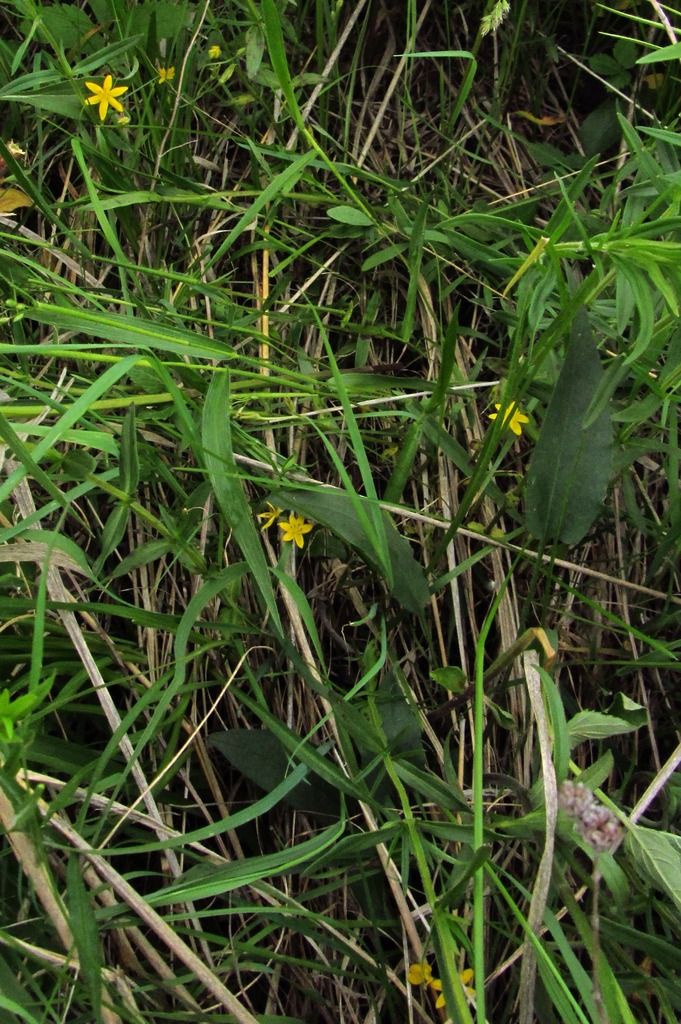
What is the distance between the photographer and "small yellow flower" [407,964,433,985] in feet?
3.58

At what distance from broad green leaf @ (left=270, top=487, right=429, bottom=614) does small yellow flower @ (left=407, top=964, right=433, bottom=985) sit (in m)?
0.44

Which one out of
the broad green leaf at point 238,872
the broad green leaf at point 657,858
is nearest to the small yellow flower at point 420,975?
the broad green leaf at point 238,872

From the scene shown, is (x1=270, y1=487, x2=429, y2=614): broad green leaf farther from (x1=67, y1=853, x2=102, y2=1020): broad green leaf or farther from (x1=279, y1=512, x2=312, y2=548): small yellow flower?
(x1=67, y1=853, x2=102, y2=1020): broad green leaf

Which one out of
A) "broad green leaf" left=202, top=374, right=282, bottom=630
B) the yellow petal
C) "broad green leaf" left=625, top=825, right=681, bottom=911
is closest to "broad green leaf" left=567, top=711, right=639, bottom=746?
"broad green leaf" left=625, top=825, right=681, bottom=911

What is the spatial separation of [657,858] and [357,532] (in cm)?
51

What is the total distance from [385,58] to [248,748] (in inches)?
50.5

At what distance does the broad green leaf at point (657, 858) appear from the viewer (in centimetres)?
95

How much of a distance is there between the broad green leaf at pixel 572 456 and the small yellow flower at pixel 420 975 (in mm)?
571

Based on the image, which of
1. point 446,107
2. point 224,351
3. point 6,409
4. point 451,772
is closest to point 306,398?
point 224,351

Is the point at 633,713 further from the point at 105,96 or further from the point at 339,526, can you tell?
the point at 105,96

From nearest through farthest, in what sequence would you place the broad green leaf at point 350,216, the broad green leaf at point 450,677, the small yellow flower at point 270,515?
the broad green leaf at point 450,677 → the small yellow flower at point 270,515 → the broad green leaf at point 350,216

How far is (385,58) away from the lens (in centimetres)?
166

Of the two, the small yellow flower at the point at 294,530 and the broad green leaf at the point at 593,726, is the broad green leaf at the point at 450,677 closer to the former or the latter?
the broad green leaf at the point at 593,726

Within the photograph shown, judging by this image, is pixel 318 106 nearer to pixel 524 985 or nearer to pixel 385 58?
pixel 385 58
